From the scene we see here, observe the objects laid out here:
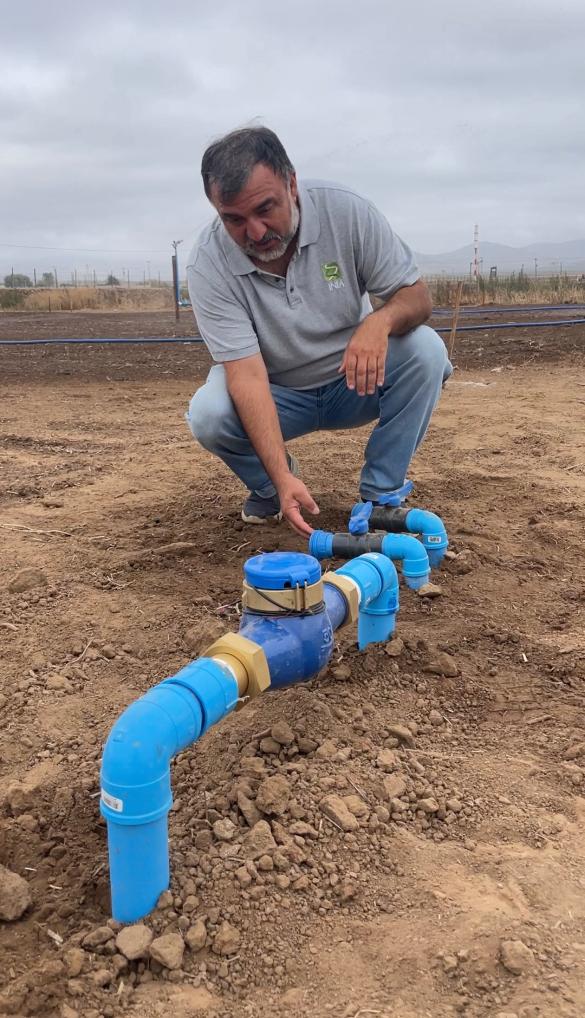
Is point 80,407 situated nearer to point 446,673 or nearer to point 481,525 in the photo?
point 481,525

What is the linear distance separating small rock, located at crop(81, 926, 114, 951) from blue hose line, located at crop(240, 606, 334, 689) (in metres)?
0.56

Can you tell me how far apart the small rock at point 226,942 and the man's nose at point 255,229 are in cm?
194

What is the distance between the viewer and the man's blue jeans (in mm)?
2875

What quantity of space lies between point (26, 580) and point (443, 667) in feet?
4.79

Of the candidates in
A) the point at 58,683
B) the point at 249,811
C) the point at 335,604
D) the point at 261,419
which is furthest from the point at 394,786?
the point at 261,419

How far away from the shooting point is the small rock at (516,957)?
122 centimetres

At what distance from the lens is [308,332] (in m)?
2.83

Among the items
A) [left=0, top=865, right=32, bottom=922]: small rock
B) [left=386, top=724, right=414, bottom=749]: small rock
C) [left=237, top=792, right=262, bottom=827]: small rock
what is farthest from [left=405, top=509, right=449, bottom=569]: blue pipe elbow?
[left=0, top=865, right=32, bottom=922]: small rock

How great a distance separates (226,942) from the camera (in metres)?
1.28

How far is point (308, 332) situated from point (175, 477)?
1.43m

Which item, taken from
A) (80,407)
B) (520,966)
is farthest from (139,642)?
(80,407)

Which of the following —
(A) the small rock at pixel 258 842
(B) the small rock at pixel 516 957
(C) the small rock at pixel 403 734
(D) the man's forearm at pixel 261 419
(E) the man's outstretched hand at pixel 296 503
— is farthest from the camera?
(D) the man's forearm at pixel 261 419

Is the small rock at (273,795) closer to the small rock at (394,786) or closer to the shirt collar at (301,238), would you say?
the small rock at (394,786)

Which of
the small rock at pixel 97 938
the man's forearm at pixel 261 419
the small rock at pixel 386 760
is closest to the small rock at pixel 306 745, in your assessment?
the small rock at pixel 386 760
